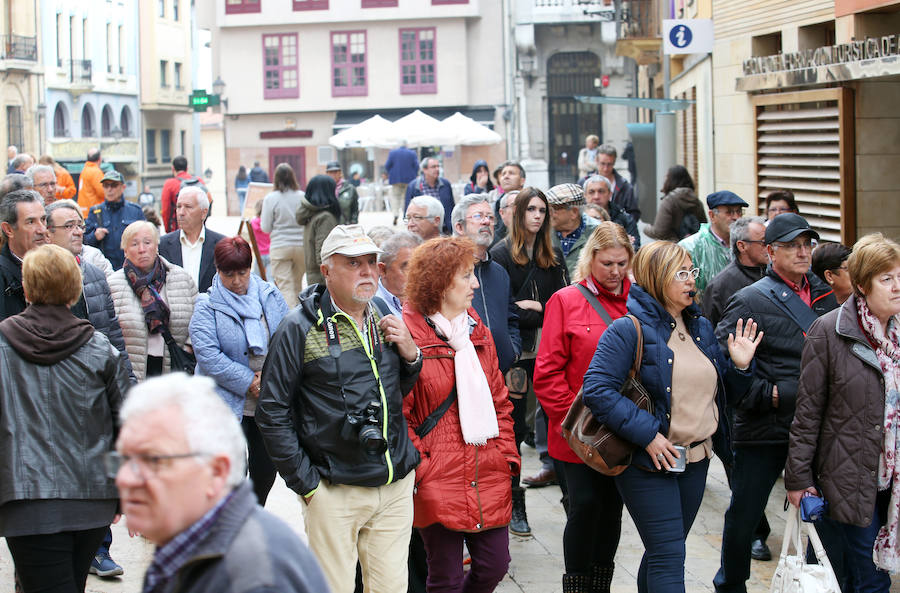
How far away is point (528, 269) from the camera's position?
7.58m

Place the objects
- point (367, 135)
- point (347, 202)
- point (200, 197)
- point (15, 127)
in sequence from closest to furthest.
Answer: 1. point (200, 197)
2. point (347, 202)
3. point (367, 135)
4. point (15, 127)

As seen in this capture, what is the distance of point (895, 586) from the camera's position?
6473 mm

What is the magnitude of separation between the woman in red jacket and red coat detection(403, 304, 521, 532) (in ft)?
1.90

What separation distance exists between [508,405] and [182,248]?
11.5 ft

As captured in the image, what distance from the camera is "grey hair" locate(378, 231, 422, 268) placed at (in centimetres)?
639

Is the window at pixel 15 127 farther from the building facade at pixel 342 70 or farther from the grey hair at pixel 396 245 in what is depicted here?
the grey hair at pixel 396 245

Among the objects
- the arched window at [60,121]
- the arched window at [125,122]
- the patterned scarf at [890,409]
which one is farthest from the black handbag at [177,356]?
the arched window at [125,122]

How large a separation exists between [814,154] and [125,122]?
51.8m

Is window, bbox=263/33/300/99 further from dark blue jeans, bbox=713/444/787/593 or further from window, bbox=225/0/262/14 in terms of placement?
dark blue jeans, bbox=713/444/787/593

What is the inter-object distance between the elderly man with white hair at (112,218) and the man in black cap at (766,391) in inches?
289

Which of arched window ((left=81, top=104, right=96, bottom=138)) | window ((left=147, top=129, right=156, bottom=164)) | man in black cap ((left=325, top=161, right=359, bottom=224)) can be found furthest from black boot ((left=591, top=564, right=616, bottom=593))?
window ((left=147, top=129, right=156, bottom=164))

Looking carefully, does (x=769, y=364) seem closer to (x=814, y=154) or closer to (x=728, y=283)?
(x=728, y=283)

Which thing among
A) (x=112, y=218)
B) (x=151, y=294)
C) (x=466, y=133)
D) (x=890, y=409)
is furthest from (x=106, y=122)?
(x=890, y=409)

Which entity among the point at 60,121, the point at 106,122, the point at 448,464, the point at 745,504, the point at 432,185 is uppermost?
the point at 106,122
